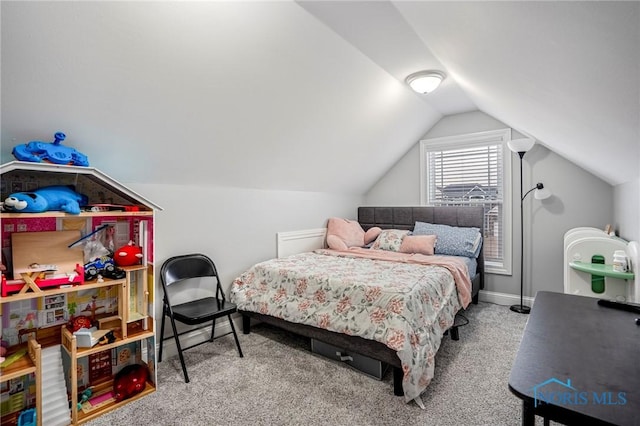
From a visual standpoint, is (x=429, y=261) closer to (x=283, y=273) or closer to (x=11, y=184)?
(x=283, y=273)

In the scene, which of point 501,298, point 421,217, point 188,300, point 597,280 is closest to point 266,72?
point 188,300

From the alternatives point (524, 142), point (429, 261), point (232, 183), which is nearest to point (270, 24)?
point (232, 183)

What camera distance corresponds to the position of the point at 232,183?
2.95m

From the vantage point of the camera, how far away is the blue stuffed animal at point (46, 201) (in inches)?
59.9

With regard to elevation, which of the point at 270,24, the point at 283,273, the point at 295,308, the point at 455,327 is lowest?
the point at 455,327

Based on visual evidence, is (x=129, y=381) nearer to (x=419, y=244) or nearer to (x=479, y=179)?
(x=419, y=244)

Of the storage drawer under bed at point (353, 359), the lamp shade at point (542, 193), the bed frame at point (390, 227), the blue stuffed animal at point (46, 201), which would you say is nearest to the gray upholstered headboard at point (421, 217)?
the bed frame at point (390, 227)

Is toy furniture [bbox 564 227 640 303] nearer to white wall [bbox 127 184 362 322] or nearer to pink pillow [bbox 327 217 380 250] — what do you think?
pink pillow [bbox 327 217 380 250]

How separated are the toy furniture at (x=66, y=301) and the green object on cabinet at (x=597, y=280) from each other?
130 inches

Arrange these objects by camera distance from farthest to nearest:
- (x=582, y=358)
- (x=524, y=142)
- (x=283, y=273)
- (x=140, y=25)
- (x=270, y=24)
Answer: (x=524, y=142) < (x=283, y=273) < (x=270, y=24) < (x=140, y=25) < (x=582, y=358)

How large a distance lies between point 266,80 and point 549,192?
3.18 m

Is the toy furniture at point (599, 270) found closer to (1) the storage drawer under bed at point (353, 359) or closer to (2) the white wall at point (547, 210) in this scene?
(2) the white wall at point (547, 210)

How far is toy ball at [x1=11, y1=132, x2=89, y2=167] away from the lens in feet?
5.27

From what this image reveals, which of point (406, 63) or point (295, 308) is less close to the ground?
point (406, 63)
